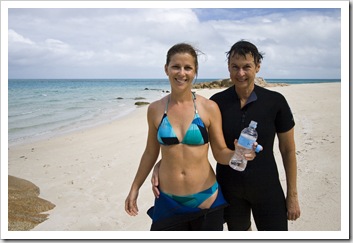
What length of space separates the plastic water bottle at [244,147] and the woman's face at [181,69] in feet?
2.14

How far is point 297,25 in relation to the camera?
451cm

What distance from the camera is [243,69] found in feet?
9.05

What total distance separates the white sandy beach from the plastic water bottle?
1.80 meters

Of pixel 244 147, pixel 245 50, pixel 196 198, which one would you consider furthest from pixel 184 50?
pixel 196 198

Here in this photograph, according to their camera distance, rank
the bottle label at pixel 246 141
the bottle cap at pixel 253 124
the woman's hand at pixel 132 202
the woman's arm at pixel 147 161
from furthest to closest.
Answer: the woman's hand at pixel 132 202, the woman's arm at pixel 147 161, the bottle cap at pixel 253 124, the bottle label at pixel 246 141

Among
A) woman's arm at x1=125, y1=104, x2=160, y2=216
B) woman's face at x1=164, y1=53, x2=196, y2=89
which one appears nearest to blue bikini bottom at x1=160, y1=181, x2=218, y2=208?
woman's arm at x1=125, y1=104, x2=160, y2=216

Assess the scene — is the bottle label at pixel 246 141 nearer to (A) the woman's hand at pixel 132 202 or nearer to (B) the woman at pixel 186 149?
(B) the woman at pixel 186 149

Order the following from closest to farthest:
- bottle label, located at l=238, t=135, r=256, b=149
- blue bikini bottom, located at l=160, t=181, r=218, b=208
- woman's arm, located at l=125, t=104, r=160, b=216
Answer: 1. bottle label, located at l=238, t=135, r=256, b=149
2. blue bikini bottom, located at l=160, t=181, r=218, b=208
3. woman's arm, located at l=125, t=104, r=160, b=216

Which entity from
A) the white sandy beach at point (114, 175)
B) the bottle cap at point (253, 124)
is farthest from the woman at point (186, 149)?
the white sandy beach at point (114, 175)

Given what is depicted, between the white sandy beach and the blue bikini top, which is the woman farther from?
the white sandy beach

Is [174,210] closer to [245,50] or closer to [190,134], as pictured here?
[190,134]

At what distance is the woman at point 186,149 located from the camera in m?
2.69

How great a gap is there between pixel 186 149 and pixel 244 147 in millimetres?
513

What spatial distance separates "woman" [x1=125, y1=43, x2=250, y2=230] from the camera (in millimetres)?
2689
